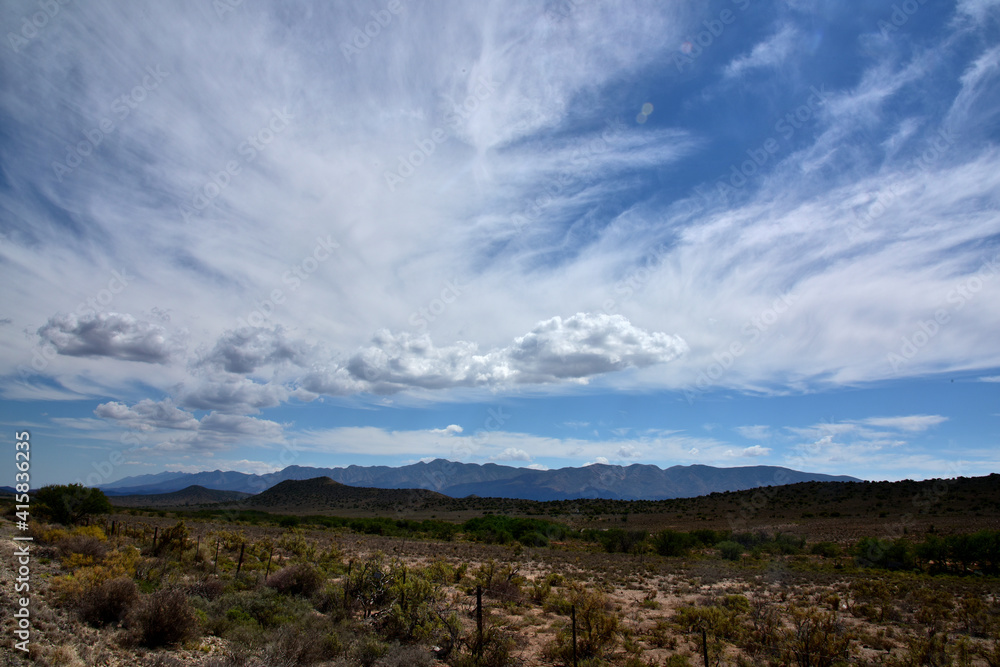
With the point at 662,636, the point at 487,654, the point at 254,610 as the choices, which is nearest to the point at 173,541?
the point at 254,610

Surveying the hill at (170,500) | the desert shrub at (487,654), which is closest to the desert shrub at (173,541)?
the desert shrub at (487,654)

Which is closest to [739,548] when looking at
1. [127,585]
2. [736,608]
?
[736,608]

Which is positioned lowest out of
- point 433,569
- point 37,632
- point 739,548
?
point 739,548

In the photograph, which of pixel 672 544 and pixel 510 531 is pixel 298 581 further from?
pixel 510 531

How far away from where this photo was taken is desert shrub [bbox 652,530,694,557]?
37.3 m

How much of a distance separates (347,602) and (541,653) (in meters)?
5.93

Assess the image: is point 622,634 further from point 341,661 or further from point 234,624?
point 234,624

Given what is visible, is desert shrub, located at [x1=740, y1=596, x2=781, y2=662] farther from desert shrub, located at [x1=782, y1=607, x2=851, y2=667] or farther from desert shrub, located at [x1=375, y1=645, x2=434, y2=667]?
desert shrub, located at [x1=375, y1=645, x2=434, y2=667]

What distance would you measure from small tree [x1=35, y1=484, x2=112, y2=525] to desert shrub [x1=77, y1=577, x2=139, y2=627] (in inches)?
1060

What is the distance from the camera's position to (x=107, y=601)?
1041cm

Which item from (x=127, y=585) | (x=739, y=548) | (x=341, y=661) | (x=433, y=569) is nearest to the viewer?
(x=341, y=661)

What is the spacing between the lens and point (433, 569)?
1995cm

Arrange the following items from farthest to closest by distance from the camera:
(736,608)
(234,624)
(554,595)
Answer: (554,595), (736,608), (234,624)

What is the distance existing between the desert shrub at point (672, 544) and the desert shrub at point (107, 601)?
35696 mm
